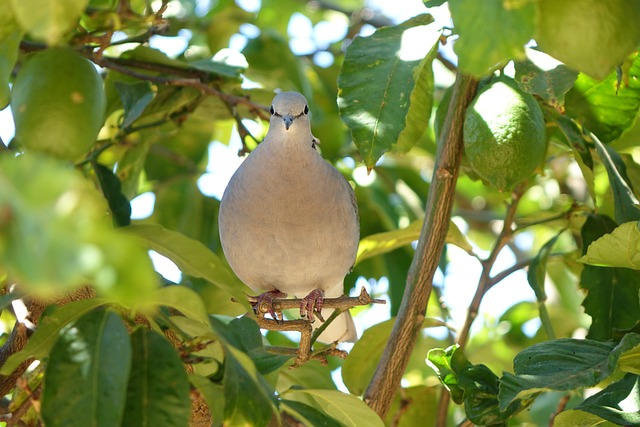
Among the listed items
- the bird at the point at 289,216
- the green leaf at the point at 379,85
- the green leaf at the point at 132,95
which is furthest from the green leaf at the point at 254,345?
the green leaf at the point at 132,95

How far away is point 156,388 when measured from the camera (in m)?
1.63

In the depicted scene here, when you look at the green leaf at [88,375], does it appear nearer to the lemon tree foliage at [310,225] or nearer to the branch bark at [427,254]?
the lemon tree foliage at [310,225]

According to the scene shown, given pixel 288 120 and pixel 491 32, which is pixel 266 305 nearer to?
pixel 288 120

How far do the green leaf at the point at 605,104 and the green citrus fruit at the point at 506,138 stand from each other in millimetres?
358

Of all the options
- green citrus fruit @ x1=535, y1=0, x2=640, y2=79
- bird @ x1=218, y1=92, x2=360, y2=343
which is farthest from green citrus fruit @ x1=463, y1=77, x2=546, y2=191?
bird @ x1=218, y1=92, x2=360, y2=343

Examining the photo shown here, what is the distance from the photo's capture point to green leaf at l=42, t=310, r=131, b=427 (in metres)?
1.50

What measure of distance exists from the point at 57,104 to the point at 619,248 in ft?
4.65

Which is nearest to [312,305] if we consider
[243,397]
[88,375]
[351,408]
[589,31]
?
[351,408]

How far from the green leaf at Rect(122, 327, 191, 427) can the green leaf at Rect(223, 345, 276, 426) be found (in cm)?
8

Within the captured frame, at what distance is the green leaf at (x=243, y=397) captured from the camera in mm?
1650

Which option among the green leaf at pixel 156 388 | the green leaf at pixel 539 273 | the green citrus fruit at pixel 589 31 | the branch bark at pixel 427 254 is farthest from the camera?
the green leaf at pixel 539 273

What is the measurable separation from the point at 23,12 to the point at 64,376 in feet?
2.25

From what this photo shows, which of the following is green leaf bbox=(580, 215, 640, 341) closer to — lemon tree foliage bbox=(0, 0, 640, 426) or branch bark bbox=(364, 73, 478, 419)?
lemon tree foliage bbox=(0, 0, 640, 426)

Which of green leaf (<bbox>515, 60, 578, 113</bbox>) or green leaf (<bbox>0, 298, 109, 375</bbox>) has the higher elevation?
green leaf (<bbox>515, 60, 578, 113</bbox>)
